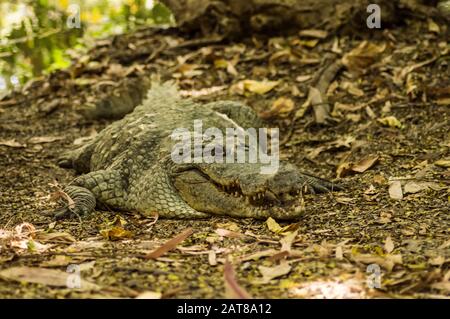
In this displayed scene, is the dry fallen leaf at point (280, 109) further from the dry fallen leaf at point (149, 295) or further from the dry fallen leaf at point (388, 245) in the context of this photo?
the dry fallen leaf at point (149, 295)

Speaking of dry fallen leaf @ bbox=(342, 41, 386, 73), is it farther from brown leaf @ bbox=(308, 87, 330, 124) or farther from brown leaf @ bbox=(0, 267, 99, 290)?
brown leaf @ bbox=(0, 267, 99, 290)

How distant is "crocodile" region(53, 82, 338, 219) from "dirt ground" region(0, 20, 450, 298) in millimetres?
123

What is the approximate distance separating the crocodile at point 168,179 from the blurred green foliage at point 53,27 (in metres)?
3.84

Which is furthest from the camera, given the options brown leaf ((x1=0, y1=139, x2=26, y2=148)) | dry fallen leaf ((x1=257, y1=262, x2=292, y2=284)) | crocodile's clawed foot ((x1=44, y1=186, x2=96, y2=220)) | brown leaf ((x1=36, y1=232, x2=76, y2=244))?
brown leaf ((x1=0, y1=139, x2=26, y2=148))

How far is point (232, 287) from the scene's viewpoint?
3.04 meters

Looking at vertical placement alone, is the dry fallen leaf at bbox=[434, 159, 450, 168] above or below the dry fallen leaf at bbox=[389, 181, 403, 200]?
above

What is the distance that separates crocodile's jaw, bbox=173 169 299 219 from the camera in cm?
407

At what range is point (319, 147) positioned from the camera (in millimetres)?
5770

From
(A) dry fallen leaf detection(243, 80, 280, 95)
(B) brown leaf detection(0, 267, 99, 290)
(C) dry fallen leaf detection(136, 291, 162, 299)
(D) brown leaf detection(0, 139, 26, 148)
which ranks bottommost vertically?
(C) dry fallen leaf detection(136, 291, 162, 299)

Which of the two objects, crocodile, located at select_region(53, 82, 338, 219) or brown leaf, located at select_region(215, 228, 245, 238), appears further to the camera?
crocodile, located at select_region(53, 82, 338, 219)

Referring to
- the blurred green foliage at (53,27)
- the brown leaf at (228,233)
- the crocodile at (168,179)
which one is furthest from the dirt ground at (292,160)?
the blurred green foliage at (53,27)

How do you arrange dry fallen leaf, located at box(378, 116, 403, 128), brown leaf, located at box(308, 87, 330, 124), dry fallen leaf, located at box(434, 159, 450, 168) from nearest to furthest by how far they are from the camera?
dry fallen leaf, located at box(434, 159, 450, 168) → dry fallen leaf, located at box(378, 116, 403, 128) → brown leaf, located at box(308, 87, 330, 124)

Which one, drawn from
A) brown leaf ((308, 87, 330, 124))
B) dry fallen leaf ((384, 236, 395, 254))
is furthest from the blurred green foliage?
dry fallen leaf ((384, 236, 395, 254))
